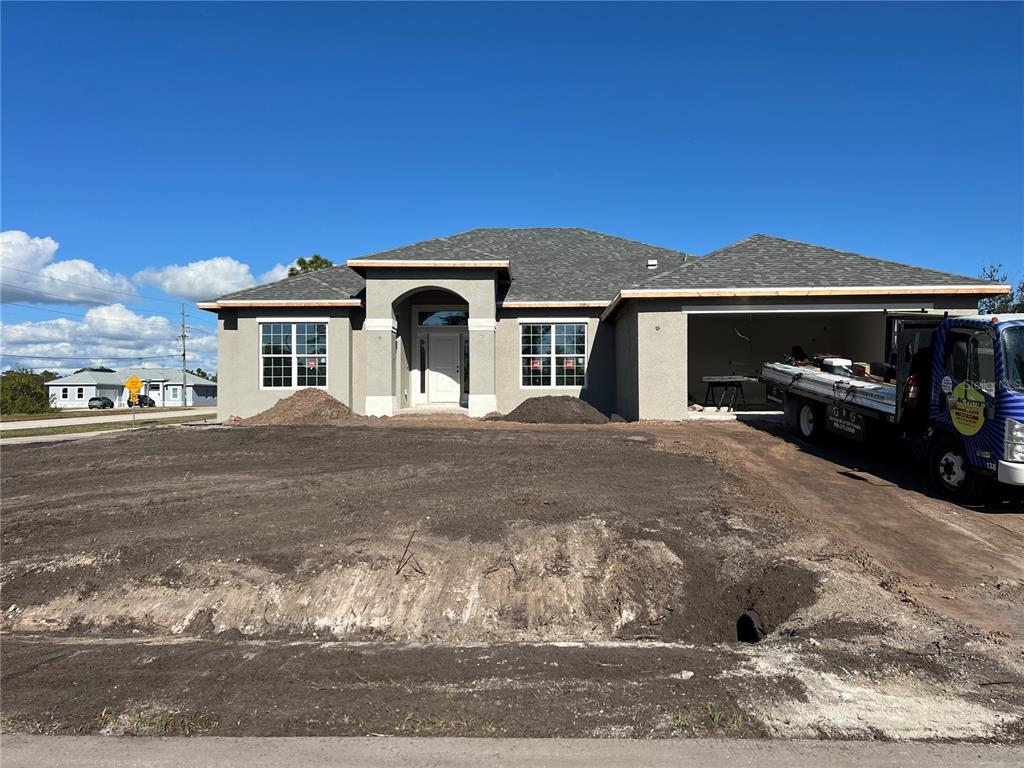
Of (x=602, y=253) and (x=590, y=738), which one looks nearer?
(x=590, y=738)

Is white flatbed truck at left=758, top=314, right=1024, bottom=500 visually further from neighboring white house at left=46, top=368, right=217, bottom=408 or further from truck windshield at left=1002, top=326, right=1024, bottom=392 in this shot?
neighboring white house at left=46, top=368, right=217, bottom=408

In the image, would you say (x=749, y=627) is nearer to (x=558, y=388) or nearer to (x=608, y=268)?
(x=558, y=388)

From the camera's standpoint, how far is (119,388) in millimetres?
84750

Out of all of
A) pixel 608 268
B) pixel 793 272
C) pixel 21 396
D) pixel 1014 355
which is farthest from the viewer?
pixel 21 396

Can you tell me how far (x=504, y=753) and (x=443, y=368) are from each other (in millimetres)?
17764

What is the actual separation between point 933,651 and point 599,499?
4173 mm

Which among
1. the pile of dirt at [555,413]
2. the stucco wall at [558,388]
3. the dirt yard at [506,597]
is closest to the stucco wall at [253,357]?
the stucco wall at [558,388]

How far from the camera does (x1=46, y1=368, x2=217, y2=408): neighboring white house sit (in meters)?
80.2

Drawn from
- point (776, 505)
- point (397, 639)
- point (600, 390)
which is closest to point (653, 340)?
point (600, 390)

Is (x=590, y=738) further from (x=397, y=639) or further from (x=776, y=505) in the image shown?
(x=776, y=505)

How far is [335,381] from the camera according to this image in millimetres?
18781

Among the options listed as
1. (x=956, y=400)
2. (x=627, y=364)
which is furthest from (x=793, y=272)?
(x=956, y=400)

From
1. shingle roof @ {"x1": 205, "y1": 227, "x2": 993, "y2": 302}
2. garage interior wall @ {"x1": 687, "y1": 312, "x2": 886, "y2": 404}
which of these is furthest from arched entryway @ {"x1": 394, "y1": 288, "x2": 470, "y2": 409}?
garage interior wall @ {"x1": 687, "y1": 312, "x2": 886, "y2": 404}

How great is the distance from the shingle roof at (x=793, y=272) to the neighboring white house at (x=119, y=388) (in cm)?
7687
